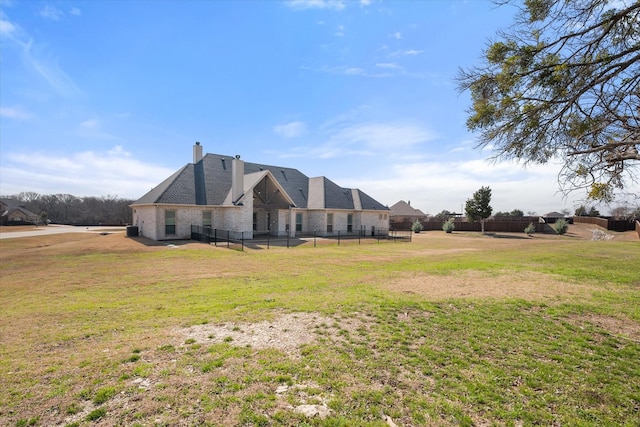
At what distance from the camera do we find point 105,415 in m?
3.29

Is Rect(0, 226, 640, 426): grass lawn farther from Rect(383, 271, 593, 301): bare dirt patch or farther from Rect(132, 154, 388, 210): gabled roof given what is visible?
Rect(132, 154, 388, 210): gabled roof

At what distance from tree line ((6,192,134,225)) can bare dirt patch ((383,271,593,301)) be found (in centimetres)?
6947

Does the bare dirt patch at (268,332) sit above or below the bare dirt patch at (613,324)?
above

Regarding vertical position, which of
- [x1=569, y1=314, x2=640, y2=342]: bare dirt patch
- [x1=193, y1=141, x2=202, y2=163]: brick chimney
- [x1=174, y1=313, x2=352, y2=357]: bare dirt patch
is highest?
[x1=193, y1=141, x2=202, y2=163]: brick chimney

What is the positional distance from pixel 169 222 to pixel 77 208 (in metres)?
70.0

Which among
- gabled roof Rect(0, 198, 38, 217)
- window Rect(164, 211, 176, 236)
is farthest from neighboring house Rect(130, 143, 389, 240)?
gabled roof Rect(0, 198, 38, 217)

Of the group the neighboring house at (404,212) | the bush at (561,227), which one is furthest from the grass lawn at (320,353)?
the neighboring house at (404,212)

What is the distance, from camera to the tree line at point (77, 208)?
2670 inches

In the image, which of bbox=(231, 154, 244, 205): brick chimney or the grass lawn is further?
bbox=(231, 154, 244, 205): brick chimney

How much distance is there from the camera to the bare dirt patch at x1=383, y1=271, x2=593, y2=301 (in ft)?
28.8

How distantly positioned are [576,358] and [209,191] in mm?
25405

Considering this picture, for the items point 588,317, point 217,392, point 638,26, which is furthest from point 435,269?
point 217,392

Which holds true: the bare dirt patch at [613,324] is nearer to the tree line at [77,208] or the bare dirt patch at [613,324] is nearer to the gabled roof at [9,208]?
the tree line at [77,208]

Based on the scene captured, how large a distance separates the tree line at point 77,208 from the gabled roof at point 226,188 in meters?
46.8
